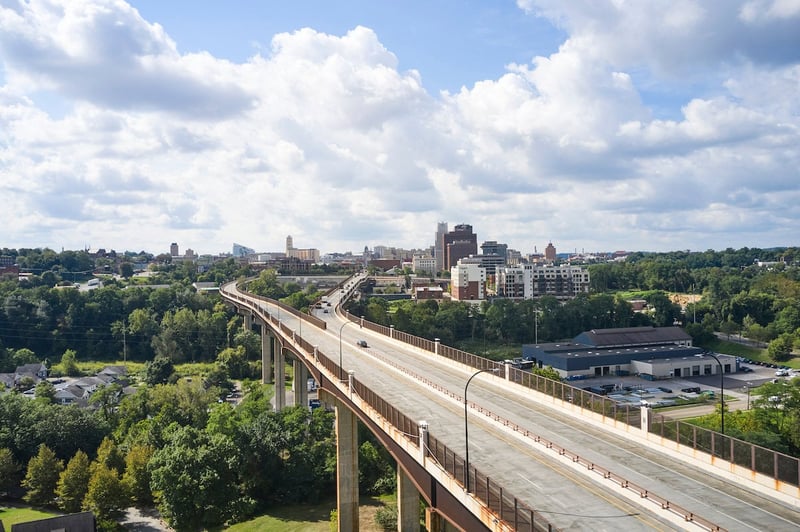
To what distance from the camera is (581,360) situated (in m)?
97.8

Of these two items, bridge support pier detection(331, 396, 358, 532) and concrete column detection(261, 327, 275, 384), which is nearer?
bridge support pier detection(331, 396, 358, 532)

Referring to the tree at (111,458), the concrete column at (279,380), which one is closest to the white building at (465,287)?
the concrete column at (279,380)

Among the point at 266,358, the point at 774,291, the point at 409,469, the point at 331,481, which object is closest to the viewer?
the point at 409,469

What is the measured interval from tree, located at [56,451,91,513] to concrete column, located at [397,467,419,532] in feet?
106

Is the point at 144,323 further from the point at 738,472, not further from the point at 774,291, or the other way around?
the point at 774,291

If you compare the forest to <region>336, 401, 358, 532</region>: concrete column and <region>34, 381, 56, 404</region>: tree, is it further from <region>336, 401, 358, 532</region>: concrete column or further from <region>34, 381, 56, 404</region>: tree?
<region>336, 401, 358, 532</region>: concrete column

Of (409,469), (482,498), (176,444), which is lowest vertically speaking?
(176,444)

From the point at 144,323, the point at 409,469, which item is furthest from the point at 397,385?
the point at 144,323

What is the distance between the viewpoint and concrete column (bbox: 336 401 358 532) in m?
41.8

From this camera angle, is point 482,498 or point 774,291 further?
point 774,291

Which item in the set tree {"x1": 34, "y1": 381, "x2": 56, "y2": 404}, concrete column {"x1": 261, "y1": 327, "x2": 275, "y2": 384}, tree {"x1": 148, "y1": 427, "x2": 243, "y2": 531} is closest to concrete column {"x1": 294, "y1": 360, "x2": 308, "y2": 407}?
concrete column {"x1": 261, "y1": 327, "x2": 275, "y2": 384}

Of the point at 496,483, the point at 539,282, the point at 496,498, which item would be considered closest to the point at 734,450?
the point at 496,483

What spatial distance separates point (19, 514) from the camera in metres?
48.0

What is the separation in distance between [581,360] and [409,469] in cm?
7869
